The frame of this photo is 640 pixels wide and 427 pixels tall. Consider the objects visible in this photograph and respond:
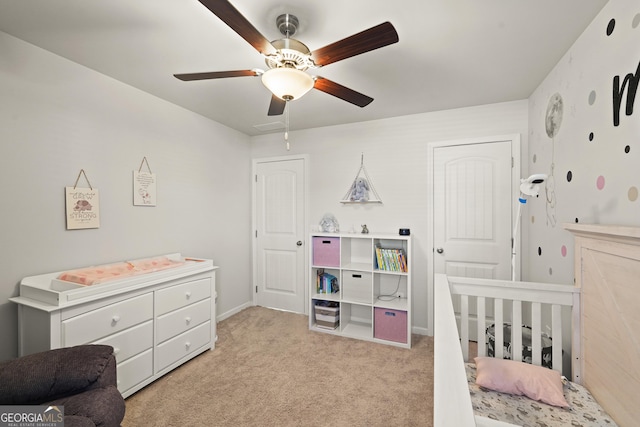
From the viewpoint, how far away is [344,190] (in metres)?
3.38

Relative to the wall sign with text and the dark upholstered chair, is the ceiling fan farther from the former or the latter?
the dark upholstered chair

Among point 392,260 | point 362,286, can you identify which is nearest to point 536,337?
point 392,260

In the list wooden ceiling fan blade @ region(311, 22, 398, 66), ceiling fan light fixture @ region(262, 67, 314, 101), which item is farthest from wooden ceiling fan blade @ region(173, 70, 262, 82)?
wooden ceiling fan blade @ region(311, 22, 398, 66)

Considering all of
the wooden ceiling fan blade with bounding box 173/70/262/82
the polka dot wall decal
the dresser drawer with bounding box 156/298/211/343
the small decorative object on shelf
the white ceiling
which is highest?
the white ceiling

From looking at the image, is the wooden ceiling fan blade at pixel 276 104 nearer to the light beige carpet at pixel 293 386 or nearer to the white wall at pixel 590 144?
the white wall at pixel 590 144

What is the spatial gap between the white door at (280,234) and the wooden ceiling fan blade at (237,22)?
223 centimetres

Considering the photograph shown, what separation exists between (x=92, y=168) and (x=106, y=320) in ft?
3.72

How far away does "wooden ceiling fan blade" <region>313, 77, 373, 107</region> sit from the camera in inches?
64.9

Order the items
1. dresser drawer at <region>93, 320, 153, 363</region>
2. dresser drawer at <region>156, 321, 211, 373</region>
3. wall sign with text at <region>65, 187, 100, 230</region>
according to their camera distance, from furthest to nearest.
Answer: dresser drawer at <region>156, 321, 211, 373</region>
wall sign with text at <region>65, 187, 100, 230</region>
dresser drawer at <region>93, 320, 153, 363</region>

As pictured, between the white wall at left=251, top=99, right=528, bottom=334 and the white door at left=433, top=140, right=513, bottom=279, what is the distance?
0.13 meters

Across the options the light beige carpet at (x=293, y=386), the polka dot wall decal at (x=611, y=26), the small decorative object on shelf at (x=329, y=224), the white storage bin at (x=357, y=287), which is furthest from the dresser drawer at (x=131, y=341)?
the polka dot wall decal at (x=611, y=26)

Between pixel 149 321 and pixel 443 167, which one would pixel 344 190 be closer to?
pixel 443 167

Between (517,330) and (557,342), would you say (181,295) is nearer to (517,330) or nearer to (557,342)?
(517,330)

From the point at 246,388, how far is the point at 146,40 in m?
2.43
